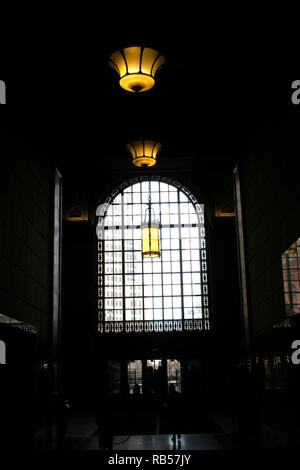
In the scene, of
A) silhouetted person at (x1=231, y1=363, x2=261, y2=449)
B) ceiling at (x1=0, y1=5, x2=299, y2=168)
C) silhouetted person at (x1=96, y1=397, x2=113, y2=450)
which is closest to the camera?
ceiling at (x1=0, y1=5, x2=299, y2=168)

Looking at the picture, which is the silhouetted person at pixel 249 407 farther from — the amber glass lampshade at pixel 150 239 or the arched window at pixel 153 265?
the arched window at pixel 153 265

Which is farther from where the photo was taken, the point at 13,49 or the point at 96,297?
the point at 96,297

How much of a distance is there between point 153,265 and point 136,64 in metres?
15.7

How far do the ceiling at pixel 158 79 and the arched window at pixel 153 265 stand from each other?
12043 mm

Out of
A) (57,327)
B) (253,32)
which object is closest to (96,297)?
(57,327)

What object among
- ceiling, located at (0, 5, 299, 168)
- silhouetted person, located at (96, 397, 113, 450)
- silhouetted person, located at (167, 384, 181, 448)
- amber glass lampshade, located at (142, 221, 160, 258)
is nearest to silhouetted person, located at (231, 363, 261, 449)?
silhouetted person, located at (96, 397, 113, 450)

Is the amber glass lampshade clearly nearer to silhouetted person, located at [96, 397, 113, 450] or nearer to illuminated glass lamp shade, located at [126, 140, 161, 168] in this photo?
illuminated glass lamp shade, located at [126, 140, 161, 168]

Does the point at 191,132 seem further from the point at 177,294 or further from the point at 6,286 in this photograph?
the point at 177,294

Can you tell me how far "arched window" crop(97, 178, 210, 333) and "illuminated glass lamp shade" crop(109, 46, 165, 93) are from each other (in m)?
15.3

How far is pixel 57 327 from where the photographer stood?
9203 millimetres

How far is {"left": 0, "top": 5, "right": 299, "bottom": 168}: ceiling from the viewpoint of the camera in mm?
5680

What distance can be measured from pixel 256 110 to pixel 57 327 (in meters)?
4.99

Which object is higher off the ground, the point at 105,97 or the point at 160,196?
the point at 160,196

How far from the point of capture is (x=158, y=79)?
21.7 ft
